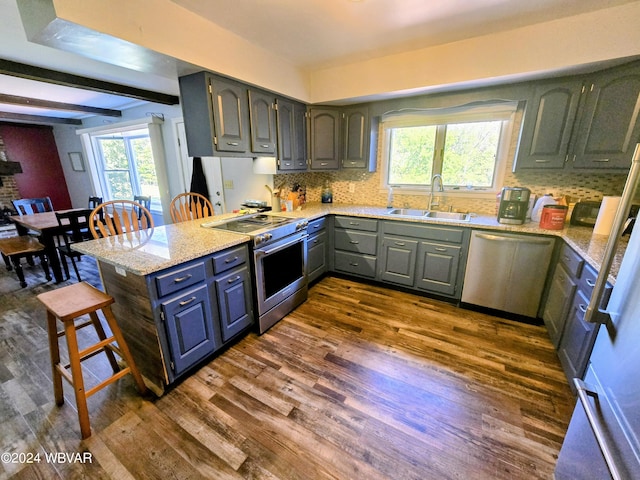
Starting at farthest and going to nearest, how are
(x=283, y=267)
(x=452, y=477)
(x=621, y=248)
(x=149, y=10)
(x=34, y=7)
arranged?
(x=283, y=267) < (x=621, y=248) < (x=149, y=10) < (x=34, y=7) < (x=452, y=477)

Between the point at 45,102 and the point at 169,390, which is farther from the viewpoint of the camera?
the point at 45,102

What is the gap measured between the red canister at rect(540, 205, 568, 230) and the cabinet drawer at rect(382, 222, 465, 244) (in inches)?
24.4

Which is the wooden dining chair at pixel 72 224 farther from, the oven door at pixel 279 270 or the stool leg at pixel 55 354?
the oven door at pixel 279 270

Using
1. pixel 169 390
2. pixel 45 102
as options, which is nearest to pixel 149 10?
pixel 169 390

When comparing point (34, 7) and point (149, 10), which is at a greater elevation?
point (149, 10)

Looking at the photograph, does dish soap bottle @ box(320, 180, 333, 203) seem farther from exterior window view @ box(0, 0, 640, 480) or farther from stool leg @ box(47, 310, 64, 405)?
stool leg @ box(47, 310, 64, 405)

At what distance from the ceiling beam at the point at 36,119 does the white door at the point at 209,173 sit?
341cm

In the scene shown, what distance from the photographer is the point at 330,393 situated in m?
1.66

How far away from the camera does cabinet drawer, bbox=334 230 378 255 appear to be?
2930mm

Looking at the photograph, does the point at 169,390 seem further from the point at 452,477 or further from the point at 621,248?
the point at 621,248

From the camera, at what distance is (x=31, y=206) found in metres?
4.23

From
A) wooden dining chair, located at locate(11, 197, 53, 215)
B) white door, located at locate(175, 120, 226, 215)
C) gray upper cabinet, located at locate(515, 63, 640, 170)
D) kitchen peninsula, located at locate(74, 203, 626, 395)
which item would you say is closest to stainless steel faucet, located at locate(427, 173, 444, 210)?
gray upper cabinet, located at locate(515, 63, 640, 170)

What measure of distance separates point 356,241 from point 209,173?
7.68 feet

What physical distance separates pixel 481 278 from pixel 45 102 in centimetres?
631
